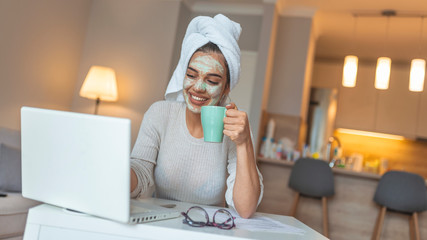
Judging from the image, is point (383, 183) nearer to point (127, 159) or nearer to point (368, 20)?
point (368, 20)

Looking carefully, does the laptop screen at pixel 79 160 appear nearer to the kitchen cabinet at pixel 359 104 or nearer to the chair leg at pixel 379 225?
the chair leg at pixel 379 225

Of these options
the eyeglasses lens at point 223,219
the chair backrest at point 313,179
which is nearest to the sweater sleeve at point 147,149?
the eyeglasses lens at point 223,219

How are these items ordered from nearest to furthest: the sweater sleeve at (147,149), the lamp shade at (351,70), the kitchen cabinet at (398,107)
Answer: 1. the sweater sleeve at (147,149)
2. the lamp shade at (351,70)
3. the kitchen cabinet at (398,107)

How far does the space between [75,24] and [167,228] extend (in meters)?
4.01

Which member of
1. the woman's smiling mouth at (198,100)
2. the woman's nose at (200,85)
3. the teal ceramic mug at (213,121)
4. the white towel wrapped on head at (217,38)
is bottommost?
the teal ceramic mug at (213,121)

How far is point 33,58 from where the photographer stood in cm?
358

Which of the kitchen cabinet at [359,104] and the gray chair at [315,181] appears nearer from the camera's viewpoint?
the gray chair at [315,181]

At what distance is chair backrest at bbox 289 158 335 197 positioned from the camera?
3.10m

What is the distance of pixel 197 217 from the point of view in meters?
0.84

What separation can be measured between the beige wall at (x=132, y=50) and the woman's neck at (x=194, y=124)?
119 inches

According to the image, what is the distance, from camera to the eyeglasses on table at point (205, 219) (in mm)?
740

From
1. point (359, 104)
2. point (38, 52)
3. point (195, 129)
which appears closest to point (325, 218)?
point (195, 129)

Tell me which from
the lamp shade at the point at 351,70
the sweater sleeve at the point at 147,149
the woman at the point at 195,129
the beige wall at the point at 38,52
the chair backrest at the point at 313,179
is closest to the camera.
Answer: the sweater sleeve at the point at 147,149

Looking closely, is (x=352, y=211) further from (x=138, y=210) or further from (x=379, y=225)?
(x=138, y=210)
